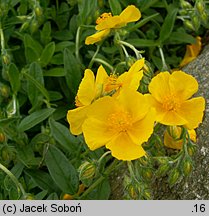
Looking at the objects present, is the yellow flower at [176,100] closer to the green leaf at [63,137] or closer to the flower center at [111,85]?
the flower center at [111,85]

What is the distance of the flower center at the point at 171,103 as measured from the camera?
198 centimetres

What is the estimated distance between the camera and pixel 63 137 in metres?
2.45

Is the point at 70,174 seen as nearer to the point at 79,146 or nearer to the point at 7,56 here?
the point at 79,146

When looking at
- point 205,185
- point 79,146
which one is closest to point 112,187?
point 79,146

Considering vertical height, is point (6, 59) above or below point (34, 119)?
above

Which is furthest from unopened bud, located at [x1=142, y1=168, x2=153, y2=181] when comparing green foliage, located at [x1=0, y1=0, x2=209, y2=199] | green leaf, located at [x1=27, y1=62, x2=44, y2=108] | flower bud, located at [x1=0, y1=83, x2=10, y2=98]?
Answer: flower bud, located at [x1=0, y1=83, x2=10, y2=98]

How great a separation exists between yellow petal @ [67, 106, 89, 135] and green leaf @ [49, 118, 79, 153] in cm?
39

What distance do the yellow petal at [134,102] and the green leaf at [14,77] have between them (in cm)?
73

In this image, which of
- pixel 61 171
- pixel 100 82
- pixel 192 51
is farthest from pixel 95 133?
pixel 192 51

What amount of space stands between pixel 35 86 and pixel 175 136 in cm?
81

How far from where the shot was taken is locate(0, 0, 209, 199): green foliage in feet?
7.65

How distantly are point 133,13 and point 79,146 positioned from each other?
0.53 m

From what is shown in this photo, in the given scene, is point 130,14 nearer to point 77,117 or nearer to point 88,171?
point 77,117

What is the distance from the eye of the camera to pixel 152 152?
222 cm
